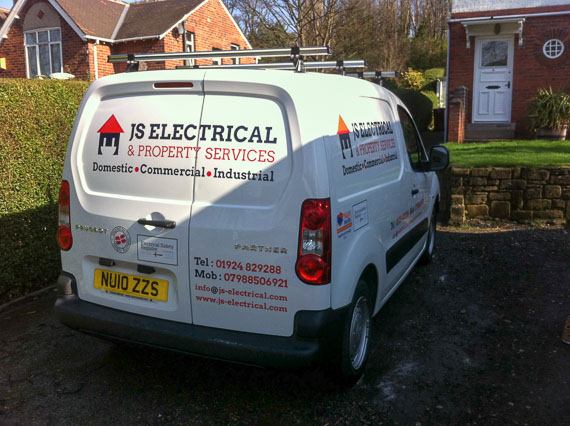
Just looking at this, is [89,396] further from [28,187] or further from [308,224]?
[28,187]

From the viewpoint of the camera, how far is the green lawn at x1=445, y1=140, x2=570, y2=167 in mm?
8633

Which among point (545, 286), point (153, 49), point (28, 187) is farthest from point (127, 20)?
point (545, 286)

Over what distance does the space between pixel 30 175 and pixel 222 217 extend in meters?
3.30

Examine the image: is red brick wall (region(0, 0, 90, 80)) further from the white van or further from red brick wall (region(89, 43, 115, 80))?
the white van

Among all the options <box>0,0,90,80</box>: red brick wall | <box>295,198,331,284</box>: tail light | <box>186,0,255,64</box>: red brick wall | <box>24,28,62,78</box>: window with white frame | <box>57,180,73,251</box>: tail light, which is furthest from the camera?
<box>186,0,255,64</box>: red brick wall

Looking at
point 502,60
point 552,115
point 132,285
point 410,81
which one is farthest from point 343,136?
point 410,81

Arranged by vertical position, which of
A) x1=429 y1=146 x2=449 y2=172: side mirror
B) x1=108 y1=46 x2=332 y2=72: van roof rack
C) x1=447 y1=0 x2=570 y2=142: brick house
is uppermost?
x1=447 y1=0 x2=570 y2=142: brick house

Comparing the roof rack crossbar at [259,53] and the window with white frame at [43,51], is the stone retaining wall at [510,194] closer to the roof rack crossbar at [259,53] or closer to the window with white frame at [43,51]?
the roof rack crossbar at [259,53]

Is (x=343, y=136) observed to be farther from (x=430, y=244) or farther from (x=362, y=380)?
(x=430, y=244)

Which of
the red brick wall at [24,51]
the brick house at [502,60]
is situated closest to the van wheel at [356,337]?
the brick house at [502,60]

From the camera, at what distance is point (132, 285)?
3.41 m

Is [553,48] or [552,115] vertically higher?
[553,48]

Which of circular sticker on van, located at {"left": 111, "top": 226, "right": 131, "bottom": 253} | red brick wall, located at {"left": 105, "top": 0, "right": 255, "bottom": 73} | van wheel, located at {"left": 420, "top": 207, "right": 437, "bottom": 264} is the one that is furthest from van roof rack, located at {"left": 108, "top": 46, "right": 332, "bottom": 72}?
red brick wall, located at {"left": 105, "top": 0, "right": 255, "bottom": 73}

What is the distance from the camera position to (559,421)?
129 inches
